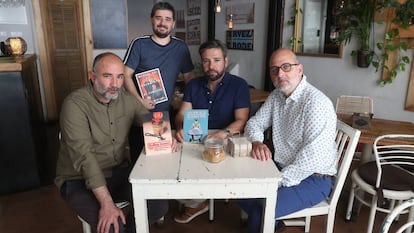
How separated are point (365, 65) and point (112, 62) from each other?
255 cm

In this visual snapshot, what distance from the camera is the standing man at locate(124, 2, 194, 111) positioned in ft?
7.08

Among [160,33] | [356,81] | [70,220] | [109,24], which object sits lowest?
[70,220]

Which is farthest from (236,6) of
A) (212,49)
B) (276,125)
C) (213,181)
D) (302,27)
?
(213,181)

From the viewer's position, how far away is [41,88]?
4512mm

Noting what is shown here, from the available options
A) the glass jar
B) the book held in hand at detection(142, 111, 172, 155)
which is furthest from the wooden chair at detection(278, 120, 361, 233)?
the book held in hand at detection(142, 111, 172, 155)

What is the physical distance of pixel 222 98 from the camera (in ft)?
6.73

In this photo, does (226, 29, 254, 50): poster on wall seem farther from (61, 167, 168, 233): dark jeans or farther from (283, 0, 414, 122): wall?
(61, 167, 168, 233): dark jeans

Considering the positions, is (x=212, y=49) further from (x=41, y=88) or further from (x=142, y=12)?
(x=142, y=12)

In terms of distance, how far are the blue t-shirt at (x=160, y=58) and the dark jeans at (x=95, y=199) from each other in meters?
0.68

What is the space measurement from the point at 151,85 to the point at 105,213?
0.99 metres

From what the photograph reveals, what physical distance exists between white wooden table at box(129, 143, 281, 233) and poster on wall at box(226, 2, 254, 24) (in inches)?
134

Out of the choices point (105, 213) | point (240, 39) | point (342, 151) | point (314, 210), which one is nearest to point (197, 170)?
point (105, 213)

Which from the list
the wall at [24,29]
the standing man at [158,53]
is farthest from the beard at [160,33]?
the wall at [24,29]

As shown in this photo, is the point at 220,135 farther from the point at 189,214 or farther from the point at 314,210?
the point at 189,214
